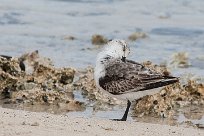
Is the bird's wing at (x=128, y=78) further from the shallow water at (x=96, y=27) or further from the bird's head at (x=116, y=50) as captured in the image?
the shallow water at (x=96, y=27)

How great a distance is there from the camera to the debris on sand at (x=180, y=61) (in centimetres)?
1331

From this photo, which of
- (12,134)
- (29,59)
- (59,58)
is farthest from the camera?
(59,58)

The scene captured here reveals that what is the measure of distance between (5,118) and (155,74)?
1.84m

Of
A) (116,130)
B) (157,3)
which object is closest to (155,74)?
(116,130)

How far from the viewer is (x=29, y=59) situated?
1244 cm

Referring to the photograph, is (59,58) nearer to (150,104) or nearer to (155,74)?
(150,104)

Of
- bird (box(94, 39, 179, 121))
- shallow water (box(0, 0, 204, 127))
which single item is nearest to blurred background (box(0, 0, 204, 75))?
shallow water (box(0, 0, 204, 127))

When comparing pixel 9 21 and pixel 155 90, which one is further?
pixel 9 21

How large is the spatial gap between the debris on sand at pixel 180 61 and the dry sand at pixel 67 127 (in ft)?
15.6

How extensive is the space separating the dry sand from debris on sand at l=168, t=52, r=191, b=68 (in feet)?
15.6

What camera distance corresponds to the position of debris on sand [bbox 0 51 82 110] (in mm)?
Result: 10461

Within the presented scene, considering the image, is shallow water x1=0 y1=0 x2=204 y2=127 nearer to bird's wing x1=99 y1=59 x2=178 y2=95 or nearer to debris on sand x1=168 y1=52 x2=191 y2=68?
debris on sand x1=168 y1=52 x2=191 y2=68

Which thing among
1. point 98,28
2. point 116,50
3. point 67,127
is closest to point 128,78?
point 116,50

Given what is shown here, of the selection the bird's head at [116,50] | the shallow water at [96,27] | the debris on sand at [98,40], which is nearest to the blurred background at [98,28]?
the shallow water at [96,27]
